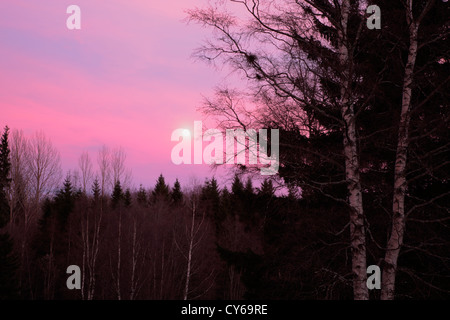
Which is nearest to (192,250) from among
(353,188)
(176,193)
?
(353,188)

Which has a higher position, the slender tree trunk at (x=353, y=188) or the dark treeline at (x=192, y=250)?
the slender tree trunk at (x=353, y=188)

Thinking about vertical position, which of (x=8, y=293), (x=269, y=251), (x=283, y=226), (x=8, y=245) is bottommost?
(x=8, y=293)

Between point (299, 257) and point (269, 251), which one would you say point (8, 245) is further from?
point (299, 257)

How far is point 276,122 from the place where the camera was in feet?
25.8

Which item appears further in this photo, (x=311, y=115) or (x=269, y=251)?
(x=269, y=251)

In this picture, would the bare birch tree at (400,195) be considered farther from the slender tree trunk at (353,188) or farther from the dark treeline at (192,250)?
the dark treeline at (192,250)

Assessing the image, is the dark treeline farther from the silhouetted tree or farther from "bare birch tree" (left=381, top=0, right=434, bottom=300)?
"bare birch tree" (left=381, top=0, right=434, bottom=300)

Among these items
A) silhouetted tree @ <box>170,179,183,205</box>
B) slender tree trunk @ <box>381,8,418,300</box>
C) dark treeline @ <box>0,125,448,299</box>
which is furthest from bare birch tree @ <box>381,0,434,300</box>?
silhouetted tree @ <box>170,179,183,205</box>

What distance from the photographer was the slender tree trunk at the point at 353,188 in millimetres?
7086

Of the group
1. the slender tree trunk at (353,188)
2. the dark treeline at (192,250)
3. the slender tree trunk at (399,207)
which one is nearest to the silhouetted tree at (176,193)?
the dark treeline at (192,250)

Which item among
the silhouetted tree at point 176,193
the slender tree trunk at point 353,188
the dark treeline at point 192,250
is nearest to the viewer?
the slender tree trunk at point 353,188

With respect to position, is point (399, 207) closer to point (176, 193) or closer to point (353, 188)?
point (353, 188)
